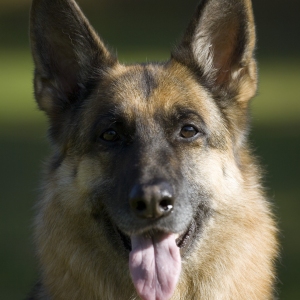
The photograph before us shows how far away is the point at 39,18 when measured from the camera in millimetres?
5145

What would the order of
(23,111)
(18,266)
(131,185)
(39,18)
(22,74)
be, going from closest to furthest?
1. (131,185)
2. (39,18)
3. (18,266)
4. (23,111)
5. (22,74)

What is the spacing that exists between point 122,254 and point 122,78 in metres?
1.31

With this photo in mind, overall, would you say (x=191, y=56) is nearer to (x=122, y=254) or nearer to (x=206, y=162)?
(x=206, y=162)

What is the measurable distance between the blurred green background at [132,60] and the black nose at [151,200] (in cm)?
142

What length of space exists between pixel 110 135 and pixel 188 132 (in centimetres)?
54

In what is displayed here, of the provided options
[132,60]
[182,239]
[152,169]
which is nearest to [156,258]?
[182,239]

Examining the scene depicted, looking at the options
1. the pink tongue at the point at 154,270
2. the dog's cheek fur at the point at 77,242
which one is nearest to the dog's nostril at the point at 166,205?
the pink tongue at the point at 154,270

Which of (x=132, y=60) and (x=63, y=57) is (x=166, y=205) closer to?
(x=63, y=57)

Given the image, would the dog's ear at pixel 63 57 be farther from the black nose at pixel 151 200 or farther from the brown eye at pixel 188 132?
the black nose at pixel 151 200

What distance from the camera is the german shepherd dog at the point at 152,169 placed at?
456cm

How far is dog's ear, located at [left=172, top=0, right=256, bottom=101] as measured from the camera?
16.7ft

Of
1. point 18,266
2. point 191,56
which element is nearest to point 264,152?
point 18,266

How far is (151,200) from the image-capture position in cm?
432

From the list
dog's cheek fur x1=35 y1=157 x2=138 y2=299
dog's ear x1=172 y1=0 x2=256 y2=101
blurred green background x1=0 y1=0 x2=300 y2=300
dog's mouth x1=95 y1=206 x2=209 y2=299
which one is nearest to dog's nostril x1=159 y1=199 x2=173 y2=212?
dog's mouth x1=95 y1=206 x2=209 y2=299
